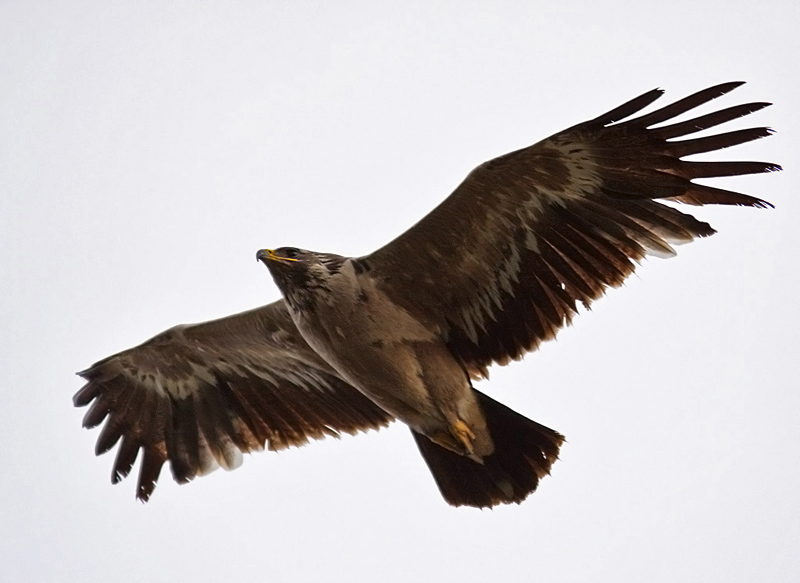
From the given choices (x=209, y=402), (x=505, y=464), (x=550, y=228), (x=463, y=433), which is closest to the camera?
(x=550, y=228)

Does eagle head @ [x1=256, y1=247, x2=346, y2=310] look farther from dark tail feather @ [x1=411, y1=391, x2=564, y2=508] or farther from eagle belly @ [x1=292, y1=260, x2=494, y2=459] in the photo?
dark tail feather @ [x1=411, y1=391, x2=564, y2=508]

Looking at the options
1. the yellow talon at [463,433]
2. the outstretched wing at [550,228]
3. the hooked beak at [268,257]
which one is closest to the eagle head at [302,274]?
the hooked beak at [268,257]

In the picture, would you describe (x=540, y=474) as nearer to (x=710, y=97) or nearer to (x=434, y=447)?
(x=434, y=447)

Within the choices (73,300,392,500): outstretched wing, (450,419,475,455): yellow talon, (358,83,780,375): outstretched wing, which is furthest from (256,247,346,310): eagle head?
(450,419,475,455): yellow talon

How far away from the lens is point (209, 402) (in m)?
7.91

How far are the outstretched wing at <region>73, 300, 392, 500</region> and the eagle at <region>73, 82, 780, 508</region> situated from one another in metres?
0.02

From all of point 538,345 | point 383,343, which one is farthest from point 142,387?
point 538,345

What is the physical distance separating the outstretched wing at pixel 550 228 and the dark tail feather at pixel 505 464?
0.37 meters

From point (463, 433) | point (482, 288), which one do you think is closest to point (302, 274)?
point (482, 288)

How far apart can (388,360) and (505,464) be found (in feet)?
3.17

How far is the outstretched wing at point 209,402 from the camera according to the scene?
764 centimetres

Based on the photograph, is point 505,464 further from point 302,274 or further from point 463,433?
point 302,274

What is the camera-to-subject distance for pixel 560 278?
6.70 m

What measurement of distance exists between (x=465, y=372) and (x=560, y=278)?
84cm
